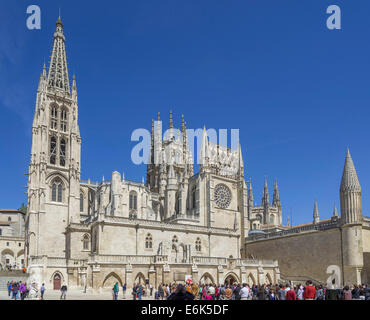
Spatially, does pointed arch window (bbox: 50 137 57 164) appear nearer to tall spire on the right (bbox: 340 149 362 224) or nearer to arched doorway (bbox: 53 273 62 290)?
arched doorway (bbox: 53 273 62 290)

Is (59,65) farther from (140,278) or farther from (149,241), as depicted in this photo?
(140,278)

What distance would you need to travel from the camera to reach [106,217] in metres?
34.6

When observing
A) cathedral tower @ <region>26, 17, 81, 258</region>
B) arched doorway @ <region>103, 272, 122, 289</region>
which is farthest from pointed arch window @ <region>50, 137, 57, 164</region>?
arched doorway @ <region>103, 272, 122, 289</region>

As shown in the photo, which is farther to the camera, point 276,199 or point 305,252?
point 276,199

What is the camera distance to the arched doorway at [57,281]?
32.9 m

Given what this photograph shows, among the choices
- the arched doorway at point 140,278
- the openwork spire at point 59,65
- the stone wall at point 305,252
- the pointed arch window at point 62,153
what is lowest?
the arched doorway at point 140,278

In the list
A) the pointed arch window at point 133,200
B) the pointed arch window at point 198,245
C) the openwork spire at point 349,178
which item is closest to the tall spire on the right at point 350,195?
the openwork spire at point 349,178

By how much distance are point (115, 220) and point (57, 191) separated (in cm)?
1246

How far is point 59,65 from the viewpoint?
51500 millimetres

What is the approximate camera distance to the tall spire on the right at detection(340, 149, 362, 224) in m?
31.5

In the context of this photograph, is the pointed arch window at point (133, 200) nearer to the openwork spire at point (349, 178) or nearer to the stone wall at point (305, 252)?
the stone wall at point (305, 252)

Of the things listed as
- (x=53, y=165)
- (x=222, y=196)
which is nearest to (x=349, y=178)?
(x=222, y=196)

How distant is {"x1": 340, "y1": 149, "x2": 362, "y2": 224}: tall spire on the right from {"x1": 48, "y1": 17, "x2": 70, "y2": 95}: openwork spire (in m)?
34.1

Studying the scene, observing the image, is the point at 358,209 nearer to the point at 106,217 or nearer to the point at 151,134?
the point at 106,217
